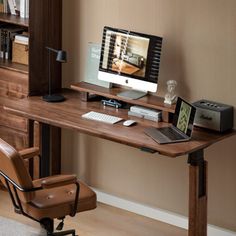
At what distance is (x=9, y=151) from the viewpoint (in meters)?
3.93

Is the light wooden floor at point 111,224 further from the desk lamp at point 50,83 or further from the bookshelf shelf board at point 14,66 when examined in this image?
the bookshelf shelf board at point 14,66

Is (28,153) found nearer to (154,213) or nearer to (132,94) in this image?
(132,94)

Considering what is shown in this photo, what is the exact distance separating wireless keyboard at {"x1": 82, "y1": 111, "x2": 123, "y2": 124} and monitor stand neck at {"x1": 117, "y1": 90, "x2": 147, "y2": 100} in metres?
0.18

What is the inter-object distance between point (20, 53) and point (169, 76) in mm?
1147

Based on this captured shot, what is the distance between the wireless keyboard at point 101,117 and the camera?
454cm

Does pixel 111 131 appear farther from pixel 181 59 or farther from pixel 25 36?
pixel 25 36

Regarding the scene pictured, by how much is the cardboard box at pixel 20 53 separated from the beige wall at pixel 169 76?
10.9 inches

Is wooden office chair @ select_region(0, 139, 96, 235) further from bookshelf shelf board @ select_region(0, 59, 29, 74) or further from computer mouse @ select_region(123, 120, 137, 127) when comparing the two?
bookshelf shelf board @ select_region(0, 59, 29, 74)

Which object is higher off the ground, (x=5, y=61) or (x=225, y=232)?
(x=5, y=61)

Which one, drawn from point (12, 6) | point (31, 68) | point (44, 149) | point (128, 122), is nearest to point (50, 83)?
point (31, 68)

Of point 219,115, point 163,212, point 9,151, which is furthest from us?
point 163,212

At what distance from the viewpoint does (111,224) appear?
4.96 meters

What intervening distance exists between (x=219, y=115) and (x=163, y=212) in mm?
958

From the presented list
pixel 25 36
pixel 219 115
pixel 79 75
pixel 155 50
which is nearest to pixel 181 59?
pixel 155 50
